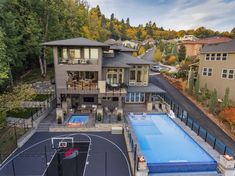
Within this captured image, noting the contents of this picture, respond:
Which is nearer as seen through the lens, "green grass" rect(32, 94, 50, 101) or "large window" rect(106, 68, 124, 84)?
"green grass" rect(32, 94, 50, 101)

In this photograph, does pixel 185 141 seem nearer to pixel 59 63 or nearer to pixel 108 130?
pixel 108 130

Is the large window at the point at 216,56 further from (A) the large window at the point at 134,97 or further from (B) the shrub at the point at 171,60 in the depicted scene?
(B) the shrub at the point at 171,60

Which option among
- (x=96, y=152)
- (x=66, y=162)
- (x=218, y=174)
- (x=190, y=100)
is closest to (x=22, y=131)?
(x=66, y=162)

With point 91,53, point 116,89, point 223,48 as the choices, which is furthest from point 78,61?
point 223,48

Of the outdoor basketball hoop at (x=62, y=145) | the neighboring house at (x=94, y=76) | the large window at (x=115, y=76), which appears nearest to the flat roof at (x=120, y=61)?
the neighboring house at (x=94, y=76)

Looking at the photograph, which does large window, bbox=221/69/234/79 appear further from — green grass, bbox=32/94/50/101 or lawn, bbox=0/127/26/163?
lawn, bbox=0/127/26/163

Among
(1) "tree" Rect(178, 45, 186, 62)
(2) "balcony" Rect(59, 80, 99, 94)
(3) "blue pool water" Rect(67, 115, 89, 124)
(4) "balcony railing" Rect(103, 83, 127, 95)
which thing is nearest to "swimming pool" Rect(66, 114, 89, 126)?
(3) "blue pool water" Rect(67, 115, 89, 124)

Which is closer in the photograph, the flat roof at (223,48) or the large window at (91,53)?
the large window at (91,53)
